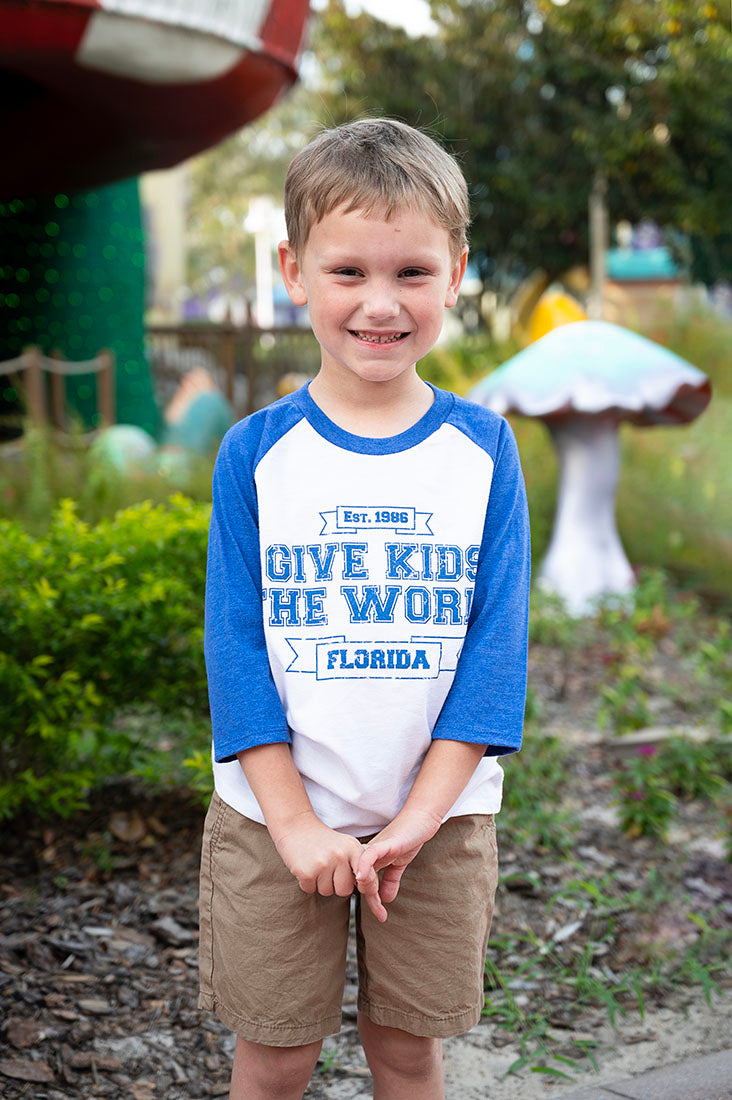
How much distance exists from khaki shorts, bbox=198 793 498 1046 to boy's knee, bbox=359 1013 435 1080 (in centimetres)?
7

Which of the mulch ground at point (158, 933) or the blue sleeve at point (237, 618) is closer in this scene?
the blue sleeve at point (237, 618)

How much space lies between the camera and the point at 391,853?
141 cm

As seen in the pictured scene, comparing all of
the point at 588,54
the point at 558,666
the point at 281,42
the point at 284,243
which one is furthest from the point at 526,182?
the point at 284,243

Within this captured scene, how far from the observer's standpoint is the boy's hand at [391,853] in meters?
1.39

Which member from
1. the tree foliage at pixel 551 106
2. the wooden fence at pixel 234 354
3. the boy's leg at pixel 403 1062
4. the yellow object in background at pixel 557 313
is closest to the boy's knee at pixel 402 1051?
the boy's leg at pixel 403 1062

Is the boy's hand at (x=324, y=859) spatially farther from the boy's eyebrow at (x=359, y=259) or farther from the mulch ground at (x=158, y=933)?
the mulch ground at (x=158, y=933)

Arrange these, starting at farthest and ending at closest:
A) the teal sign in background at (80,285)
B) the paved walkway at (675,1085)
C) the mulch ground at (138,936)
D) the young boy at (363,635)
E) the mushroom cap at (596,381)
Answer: the teal sign in background at (80,285)
the mushroom cap at (596,381)
the mulch ground at (138,936)
the paved walkway at (675,1085)
the young boy at (363,635)

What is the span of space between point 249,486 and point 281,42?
6354mm

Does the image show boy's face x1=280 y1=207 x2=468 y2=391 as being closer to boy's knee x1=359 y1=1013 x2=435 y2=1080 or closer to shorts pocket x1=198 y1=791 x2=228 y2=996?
shorts pocket x1=198 y1=791 x2=228 y2=996

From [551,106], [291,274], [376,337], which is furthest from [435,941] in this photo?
[551,106]

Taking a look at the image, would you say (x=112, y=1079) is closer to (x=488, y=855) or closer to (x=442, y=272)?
(x=488, y=855)

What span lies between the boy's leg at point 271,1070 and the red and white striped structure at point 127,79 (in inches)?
229

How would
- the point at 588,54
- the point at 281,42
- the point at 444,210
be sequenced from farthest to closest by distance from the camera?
1. the point at 588,54
2. the point at 281,42
3. the point at 444,210

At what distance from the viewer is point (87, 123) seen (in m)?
7.64
